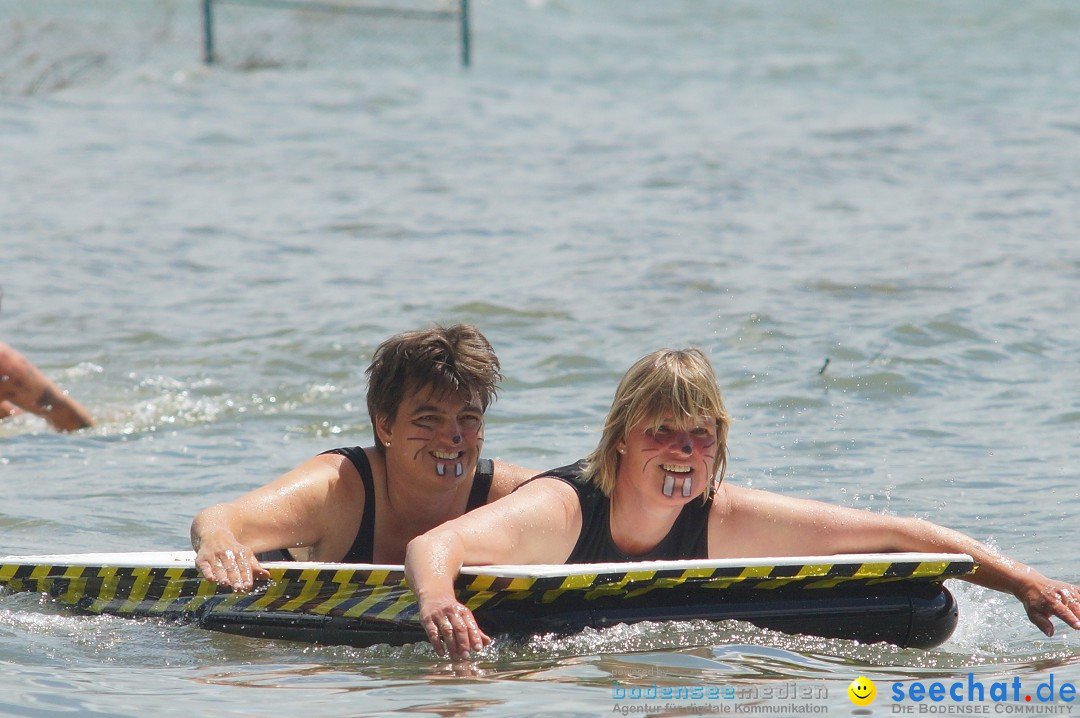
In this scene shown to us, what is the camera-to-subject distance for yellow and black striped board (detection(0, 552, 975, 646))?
174 inches

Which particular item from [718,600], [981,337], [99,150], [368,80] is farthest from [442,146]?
[718,600]

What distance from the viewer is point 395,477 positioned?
4949mm

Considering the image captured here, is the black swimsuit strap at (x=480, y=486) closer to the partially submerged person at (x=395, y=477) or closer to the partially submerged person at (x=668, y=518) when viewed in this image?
the partially submerged person at (x=395, y=477)

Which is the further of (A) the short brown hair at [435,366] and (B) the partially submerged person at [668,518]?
(A) the short brown hair at [435,366]

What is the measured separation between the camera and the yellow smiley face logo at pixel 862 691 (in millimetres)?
4113

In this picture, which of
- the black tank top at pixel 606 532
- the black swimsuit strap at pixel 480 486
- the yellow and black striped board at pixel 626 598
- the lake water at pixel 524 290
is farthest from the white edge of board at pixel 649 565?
the black swimsuit strap at pixel 480 486

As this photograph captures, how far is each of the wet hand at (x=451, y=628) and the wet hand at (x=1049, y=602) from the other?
1.65 meters

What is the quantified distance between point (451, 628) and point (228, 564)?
0.78 m

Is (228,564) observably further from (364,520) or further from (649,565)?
(649,565)

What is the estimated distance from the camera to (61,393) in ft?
26.5

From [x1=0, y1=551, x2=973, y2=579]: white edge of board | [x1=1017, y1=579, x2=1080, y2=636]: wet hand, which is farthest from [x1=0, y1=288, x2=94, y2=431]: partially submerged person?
[x1=1017, y1=579, x2=1080, y2=636]: wet hand

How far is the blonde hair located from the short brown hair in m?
0.45

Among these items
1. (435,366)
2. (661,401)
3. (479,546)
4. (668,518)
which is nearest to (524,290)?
(435,366)

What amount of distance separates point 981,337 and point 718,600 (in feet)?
17.4
